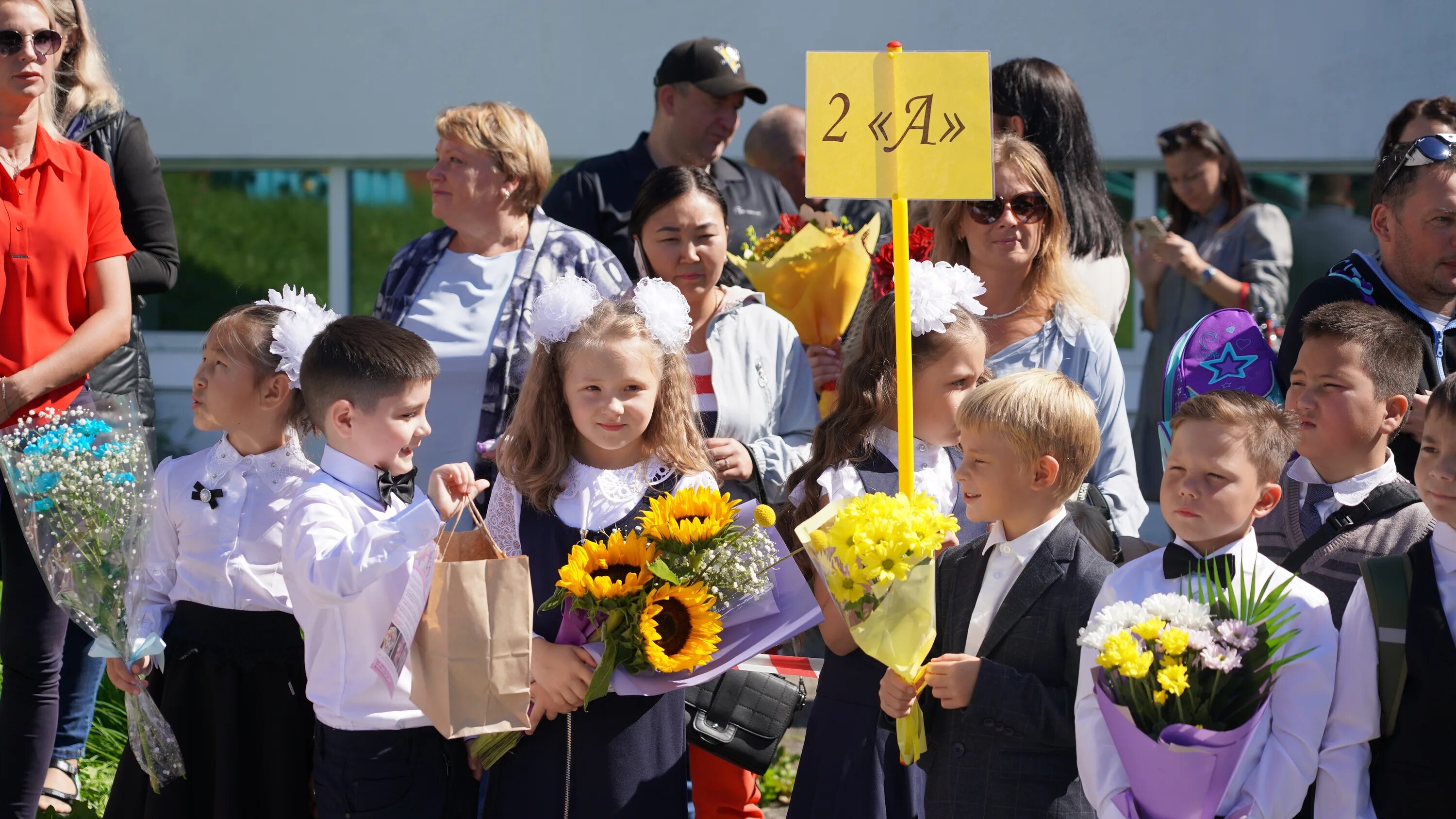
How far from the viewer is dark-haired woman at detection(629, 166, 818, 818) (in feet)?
12.7

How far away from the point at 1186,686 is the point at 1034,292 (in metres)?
1.81

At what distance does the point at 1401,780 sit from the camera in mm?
2555

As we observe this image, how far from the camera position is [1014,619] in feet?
9.37

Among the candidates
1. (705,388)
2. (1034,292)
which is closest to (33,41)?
(705,388)

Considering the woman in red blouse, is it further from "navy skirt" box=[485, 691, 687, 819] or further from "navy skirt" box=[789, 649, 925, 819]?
"navy skirt" box=[789, 649, 925, 819]

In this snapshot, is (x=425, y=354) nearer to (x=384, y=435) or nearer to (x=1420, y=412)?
(x=384, y=435)

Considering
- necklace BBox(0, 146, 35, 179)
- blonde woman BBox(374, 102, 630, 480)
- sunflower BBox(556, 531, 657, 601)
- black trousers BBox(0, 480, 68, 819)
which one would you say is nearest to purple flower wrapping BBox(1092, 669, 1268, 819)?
sunflower BBox(556, 531, 657, 601)

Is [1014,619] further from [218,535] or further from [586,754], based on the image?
[218,535]

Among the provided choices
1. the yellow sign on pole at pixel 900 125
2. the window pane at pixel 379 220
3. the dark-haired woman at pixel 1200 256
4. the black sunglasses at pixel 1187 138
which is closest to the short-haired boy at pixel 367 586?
the yellow sign on pole at pixel 900 125

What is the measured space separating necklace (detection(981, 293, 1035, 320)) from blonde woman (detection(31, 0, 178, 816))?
2.49 meters

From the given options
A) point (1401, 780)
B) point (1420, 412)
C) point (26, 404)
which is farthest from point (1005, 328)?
point (26, 404)

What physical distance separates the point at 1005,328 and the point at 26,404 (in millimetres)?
2680

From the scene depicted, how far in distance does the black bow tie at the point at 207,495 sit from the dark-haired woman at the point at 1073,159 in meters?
2.57

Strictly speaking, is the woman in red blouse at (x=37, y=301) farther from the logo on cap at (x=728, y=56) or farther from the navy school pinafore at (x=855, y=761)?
the logo on cap at (x=728, y=56)
